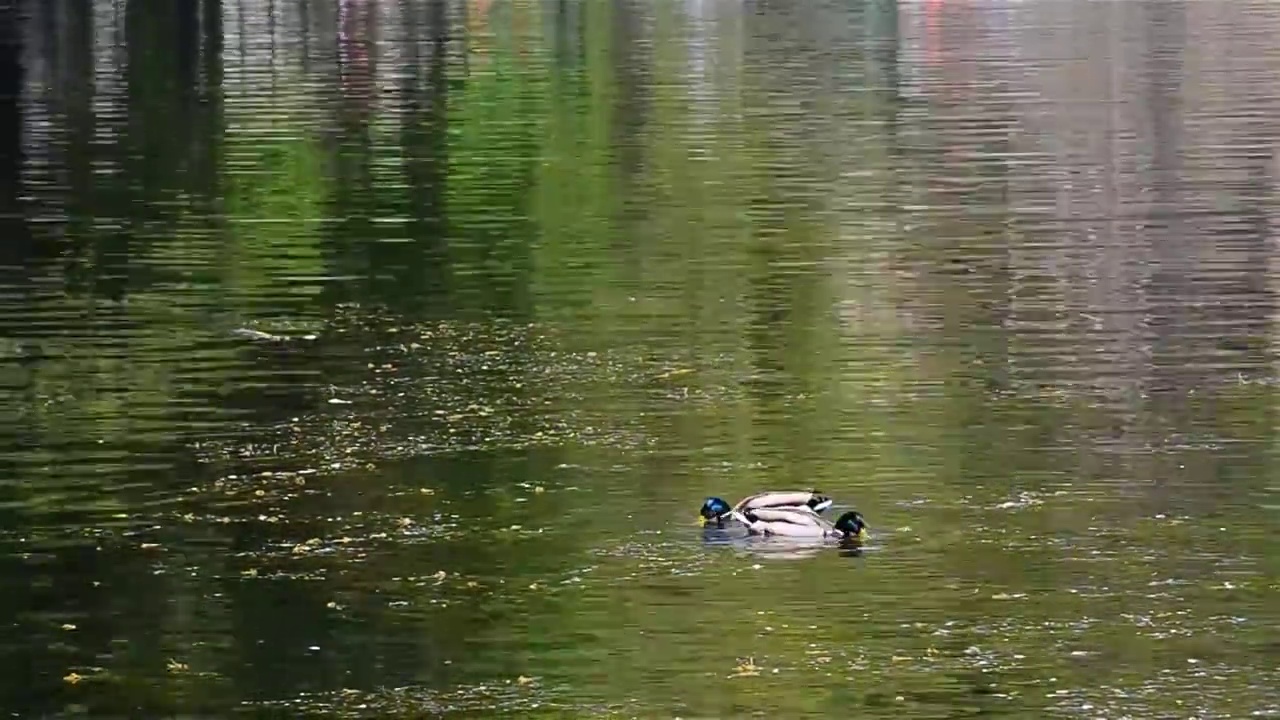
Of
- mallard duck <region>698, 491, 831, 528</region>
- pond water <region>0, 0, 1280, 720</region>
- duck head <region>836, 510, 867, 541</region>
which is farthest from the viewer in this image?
mallard duck <region>698, 491, 831, 528</region>

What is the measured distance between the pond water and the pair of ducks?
0.19 m

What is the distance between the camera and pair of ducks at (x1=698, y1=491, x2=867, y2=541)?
54.6ft

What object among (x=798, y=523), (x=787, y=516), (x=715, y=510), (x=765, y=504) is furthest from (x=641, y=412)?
(x=798, y=523)

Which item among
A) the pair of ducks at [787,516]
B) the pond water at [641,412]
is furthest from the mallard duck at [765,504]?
the pond water at [641,412]

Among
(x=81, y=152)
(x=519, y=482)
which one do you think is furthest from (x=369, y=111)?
(x=519, y=482)

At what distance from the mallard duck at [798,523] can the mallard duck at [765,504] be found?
0.09ft

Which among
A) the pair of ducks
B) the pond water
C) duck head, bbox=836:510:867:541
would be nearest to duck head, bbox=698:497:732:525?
the pair of ducks

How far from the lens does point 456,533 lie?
17.2 m

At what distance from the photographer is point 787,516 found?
16812mm

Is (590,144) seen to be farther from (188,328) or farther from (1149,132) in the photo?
(188,328)

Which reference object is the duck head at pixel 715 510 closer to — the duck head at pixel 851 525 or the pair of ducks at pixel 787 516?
the pair of ducks at pixel 787 516

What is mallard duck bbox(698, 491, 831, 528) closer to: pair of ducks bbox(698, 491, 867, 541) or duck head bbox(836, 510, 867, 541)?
pair of ducks bbox(698, 491, 867, 541)

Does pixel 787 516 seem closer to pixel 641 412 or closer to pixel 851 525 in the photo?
pixel 851 525

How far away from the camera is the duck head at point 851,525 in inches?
653
